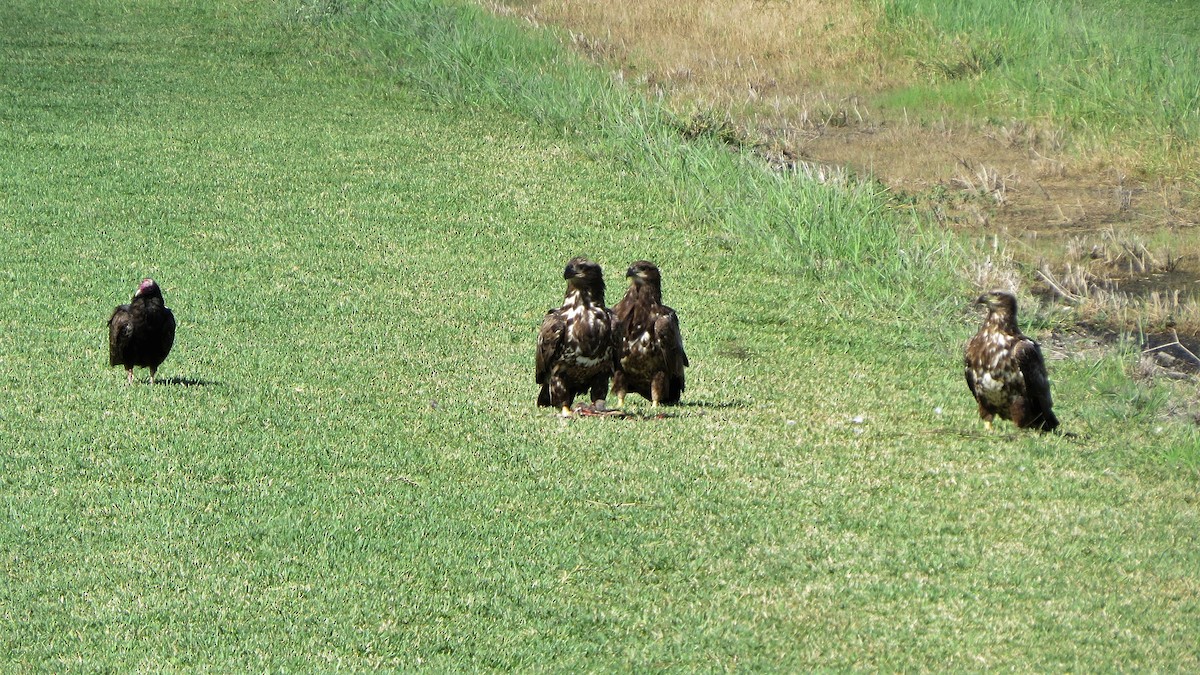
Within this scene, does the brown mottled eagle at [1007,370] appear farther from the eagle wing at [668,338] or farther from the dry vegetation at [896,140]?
the dry vegetation at [896,140]

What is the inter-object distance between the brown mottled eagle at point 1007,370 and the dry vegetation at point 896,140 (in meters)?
4.08

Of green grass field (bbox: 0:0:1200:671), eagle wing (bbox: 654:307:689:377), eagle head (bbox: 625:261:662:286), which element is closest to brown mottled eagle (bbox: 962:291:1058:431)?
green grass field (bbox: 0:0:1200:671)

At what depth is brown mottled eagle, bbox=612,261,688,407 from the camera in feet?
28.7

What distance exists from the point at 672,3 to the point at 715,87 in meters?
3.98

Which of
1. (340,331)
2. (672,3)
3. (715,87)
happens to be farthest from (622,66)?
(340,331)

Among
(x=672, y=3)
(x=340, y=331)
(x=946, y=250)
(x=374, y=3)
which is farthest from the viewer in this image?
(x=672, y=3)

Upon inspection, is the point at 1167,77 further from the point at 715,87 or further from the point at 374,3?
the point at 374,3

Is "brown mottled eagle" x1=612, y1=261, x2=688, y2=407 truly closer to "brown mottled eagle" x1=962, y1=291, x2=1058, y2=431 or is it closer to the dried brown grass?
"brown mottled eagle" x1=962, y1=291, x2=1058, y2=431

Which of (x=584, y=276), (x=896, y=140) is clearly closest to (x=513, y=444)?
(x=584, y=276)

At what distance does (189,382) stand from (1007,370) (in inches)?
192

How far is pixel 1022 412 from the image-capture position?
8.77 metres

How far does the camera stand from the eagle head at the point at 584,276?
839cm

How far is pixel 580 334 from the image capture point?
27.6 feet

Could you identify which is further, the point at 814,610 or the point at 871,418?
the point at 871,418
